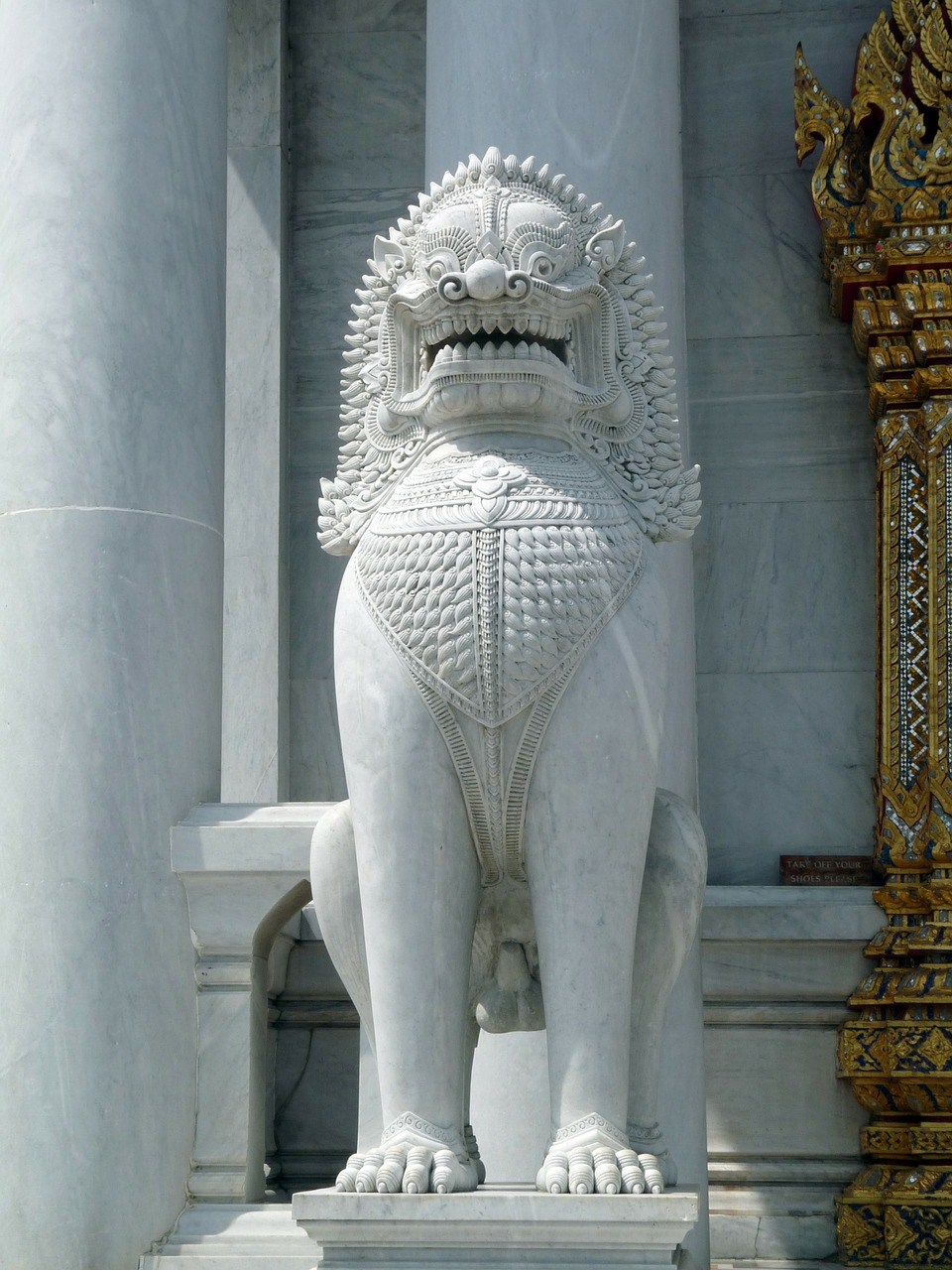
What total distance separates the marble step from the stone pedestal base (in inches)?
105

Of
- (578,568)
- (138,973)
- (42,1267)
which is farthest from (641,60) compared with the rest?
(42,1267)

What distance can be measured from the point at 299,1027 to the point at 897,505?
4.32 meters

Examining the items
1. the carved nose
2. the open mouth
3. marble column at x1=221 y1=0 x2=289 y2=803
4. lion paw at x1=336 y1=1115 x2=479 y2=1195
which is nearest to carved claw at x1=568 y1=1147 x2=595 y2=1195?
lion paw at x1=336 y1=1115 x2=479 y2=1195

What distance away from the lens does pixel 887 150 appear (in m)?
11.8

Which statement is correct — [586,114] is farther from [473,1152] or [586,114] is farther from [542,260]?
[473,1152]

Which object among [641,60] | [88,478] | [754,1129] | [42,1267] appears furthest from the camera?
[754,1129]

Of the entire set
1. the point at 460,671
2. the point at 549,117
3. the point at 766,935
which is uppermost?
the point at 549,117

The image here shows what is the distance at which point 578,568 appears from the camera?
6766mm

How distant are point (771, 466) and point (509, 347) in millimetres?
5568

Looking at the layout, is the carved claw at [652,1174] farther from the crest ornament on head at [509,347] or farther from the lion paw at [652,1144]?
the crest ornament on head at [509,347]

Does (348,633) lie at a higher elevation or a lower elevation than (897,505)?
lower

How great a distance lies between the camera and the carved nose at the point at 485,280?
680 centimetres

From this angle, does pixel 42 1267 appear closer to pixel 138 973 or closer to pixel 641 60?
pixel 138 973

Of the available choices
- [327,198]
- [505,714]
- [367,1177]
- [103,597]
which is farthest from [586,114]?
[367,1177]
